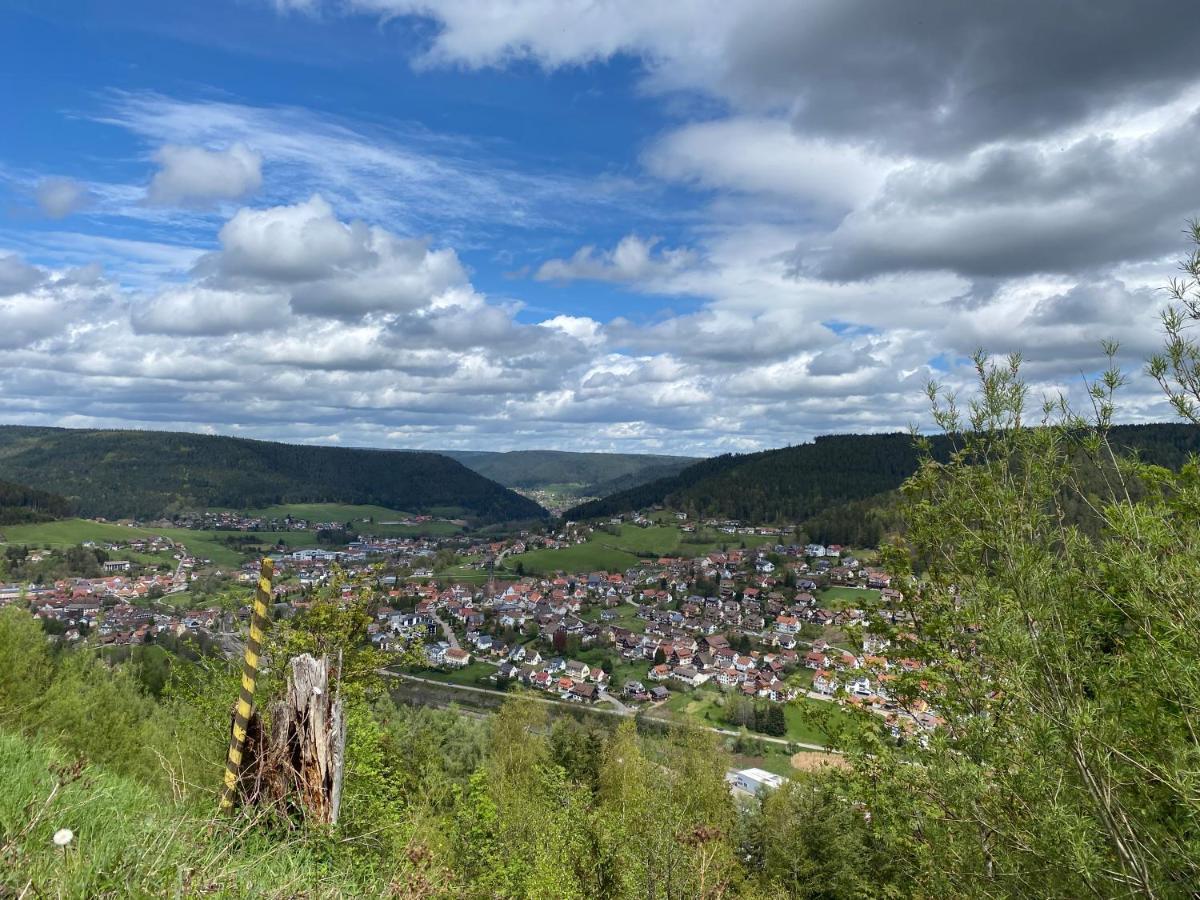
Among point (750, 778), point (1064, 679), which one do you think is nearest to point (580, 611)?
point (750, 778)

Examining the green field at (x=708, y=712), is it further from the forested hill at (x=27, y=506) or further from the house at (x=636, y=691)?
the forested hill at (x=27, y=506)

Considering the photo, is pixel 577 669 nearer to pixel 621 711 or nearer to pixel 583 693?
pixel 583 693

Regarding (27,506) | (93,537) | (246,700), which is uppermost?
(246,700)

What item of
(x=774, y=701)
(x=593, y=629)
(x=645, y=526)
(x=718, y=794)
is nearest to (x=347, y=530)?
(x=645, y=526)

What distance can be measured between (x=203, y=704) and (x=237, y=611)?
2.05m

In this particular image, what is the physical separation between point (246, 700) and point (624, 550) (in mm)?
139770

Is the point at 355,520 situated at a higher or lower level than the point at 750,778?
lower

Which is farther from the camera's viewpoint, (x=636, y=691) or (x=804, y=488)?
(x=804, y=488)

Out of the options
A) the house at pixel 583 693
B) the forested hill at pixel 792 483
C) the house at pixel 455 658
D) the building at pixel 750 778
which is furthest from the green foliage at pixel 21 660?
the forested hill at pixel 792 483

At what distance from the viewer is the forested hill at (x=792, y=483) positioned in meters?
155

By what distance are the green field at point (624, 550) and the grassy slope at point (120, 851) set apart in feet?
413

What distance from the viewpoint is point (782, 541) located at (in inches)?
5418

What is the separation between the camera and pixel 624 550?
144000mm

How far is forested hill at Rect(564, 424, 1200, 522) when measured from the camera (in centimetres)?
15512
